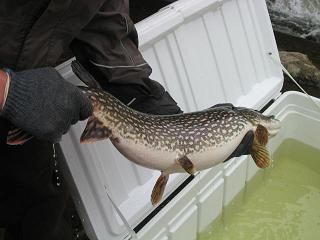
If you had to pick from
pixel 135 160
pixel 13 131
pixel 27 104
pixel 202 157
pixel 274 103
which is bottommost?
pixel 274 103

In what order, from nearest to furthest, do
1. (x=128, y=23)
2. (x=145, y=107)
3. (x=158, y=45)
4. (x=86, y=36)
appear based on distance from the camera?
(x=86, y=36)
(x=128, y=23)
(x=145, y=107)
(x=158, y=45)

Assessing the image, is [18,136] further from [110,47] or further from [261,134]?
[261,134]

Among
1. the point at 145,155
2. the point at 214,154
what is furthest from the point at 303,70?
Result: the point at 145,155

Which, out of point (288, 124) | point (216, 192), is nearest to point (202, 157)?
point (216, 192)

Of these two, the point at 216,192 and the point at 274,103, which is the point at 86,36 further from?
the point at 274,103

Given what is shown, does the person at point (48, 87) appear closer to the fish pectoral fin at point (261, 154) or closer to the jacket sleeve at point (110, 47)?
the jacket sleeve at point (110, 47)

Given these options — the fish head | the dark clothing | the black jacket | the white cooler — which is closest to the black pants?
the dark clothing

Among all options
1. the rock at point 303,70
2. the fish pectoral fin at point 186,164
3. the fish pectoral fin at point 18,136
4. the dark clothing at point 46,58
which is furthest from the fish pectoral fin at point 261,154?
the rock at point 303,70
